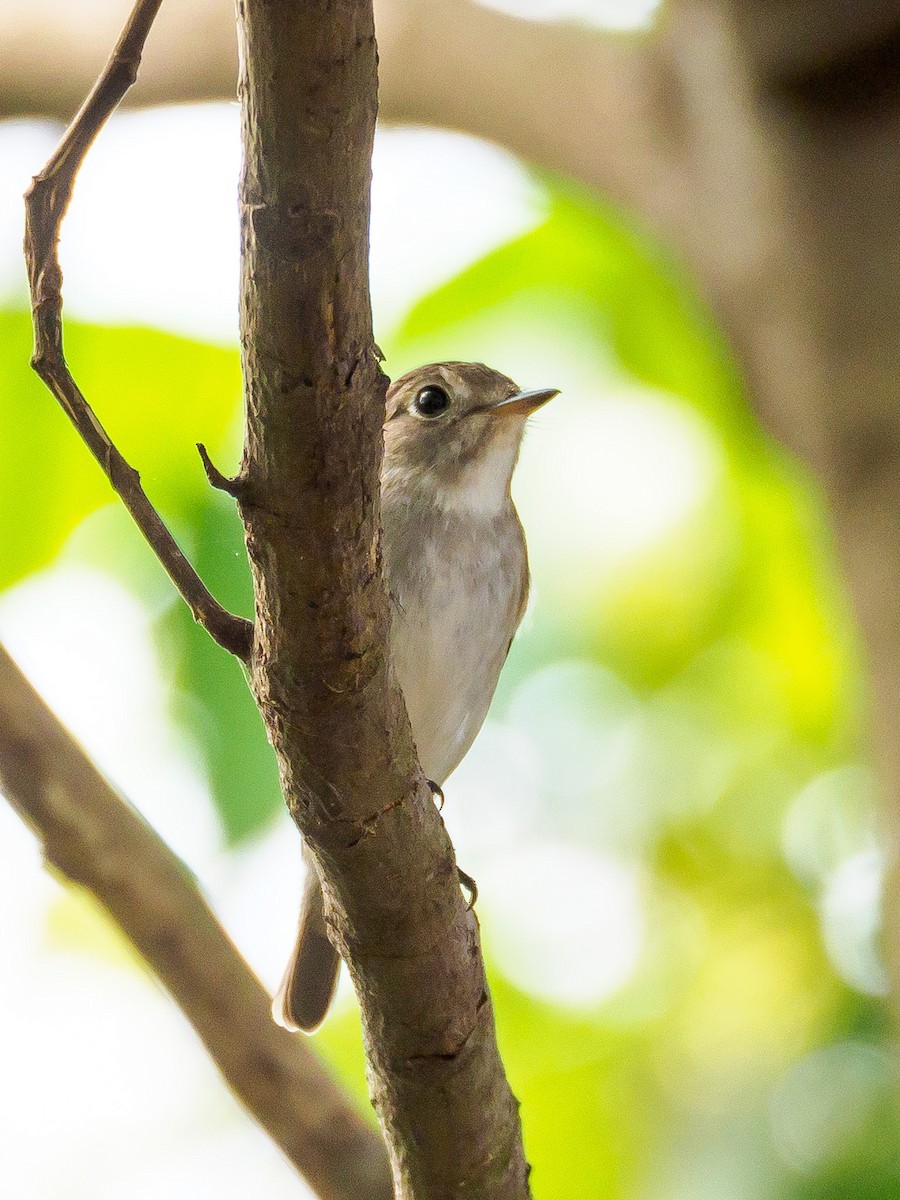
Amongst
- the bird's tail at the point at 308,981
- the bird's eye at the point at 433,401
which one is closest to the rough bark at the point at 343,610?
the bird's tail at the point at 308,981

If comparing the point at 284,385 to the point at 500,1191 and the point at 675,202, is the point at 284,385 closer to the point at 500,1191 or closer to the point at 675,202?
the point at 500,1191

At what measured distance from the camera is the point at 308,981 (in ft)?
12.0

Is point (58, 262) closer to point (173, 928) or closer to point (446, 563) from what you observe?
point (173, 928)

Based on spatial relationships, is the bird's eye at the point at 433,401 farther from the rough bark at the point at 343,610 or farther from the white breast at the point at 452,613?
the rough bark at the point at 343,610

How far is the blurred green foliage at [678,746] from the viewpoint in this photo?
4.20 m

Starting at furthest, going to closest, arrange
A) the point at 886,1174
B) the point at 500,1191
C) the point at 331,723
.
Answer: the point at 886,1174
the point at 500,1191
the point at 331,723

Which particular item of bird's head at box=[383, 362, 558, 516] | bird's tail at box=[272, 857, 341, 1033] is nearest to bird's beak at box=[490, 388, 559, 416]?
bird's head at box=[383, 362, 558, 516]

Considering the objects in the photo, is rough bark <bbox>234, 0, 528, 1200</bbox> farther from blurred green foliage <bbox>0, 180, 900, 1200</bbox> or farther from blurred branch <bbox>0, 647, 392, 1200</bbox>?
blurred green foliage <bbox>0, 180, 900, 1200</bbox>

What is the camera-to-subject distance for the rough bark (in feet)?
4.53

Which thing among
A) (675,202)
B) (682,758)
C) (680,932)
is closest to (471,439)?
(675,202)

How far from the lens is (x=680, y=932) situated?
4.92m

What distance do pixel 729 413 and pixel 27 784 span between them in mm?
3007

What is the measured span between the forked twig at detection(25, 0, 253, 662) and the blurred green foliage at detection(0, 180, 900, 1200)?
2.24 metres

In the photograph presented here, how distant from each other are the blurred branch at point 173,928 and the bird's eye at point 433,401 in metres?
1.73
